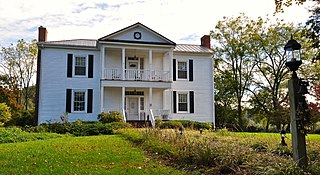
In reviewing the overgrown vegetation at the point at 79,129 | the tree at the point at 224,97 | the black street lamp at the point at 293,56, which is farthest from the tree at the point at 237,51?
the black street lamp at the point at 293,56

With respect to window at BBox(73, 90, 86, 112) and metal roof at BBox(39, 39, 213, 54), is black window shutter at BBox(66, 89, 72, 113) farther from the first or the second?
metal roof at BBox(39, 39, 213, 54)

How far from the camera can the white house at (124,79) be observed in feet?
73.4

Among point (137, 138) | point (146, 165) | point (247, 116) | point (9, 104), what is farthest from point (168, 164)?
point (247, 116)

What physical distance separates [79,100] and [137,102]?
4296 millimetres

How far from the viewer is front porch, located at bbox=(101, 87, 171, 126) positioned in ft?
75.6

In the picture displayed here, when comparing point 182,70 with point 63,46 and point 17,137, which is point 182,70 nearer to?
point 63,46

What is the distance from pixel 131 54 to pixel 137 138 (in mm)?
13517

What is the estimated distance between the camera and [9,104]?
29.5 m

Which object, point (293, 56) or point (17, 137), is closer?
point (293, 56)

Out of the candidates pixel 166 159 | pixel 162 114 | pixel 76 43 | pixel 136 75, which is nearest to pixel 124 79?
pixel 136 75

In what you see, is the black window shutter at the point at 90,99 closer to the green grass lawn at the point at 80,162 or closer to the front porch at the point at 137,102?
the front porch at the point at 137,102

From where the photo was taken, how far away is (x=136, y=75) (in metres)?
23.0

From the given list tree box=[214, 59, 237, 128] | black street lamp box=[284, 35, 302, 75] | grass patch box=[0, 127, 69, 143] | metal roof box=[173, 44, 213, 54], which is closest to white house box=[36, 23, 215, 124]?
metal roof box=[173, 44, 213, 54]

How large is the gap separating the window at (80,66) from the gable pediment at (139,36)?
9.15ft
